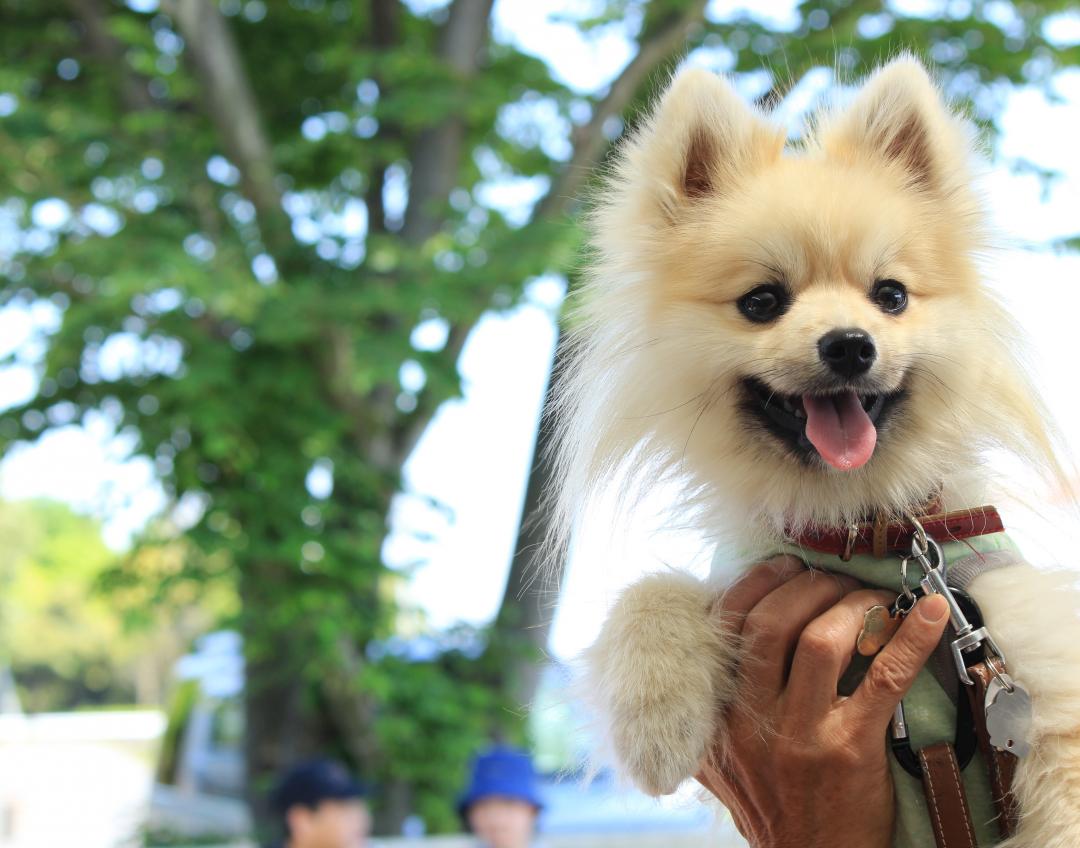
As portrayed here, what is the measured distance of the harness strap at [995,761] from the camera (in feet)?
5.50

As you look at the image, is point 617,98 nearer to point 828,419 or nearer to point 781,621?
point 828,419

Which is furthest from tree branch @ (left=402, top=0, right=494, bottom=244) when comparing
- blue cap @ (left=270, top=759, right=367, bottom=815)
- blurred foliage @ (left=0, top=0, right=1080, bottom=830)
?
blue cap @ (left=270, top=759, right=367, bottom=815)

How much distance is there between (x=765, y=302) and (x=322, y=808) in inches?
169

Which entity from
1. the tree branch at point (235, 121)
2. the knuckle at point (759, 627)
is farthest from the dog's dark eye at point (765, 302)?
the tree branch at point (235, 121)

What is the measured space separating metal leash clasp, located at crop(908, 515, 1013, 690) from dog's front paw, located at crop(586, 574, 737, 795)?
1.16 ft

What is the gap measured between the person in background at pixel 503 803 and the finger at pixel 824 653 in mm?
3638

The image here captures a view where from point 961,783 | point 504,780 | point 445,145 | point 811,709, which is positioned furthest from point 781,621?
point 445,145

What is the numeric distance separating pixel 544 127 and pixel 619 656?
6176mm

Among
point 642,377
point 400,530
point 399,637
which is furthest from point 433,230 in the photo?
point 642,377

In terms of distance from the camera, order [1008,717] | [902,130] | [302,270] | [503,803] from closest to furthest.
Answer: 1. [1008,717]
2. [902,130]
3. [503,803]
4. [302,270]

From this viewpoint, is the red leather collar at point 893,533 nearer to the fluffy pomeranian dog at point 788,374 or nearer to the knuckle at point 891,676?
the fluffy pomeranian dog at point 788,374

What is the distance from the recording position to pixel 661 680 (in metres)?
1.78

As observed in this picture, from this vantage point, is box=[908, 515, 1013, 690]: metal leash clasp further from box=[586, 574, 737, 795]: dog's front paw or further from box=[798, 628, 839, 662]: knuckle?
box=[586, 574, 737, 795]: dog's front paw

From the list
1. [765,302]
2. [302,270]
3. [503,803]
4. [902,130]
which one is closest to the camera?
[765,302]
